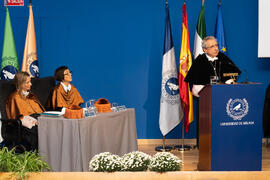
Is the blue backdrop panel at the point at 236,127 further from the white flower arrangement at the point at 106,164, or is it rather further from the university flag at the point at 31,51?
the university flag at the point at 31,51

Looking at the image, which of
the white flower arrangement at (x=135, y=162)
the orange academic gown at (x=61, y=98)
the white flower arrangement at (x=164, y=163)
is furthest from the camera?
the orange academic gown at (x=61, y=98)

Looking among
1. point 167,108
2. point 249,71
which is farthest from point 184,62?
point 249,71

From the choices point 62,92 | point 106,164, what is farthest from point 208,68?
point 106,164

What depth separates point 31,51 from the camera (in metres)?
6.00

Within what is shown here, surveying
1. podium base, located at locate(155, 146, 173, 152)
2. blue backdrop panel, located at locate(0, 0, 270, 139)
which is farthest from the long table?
blue backdrop panel, located at locate(0, 0, 270, 139)

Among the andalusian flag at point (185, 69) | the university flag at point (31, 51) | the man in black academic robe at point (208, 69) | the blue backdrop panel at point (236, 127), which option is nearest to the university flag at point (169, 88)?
the andalusian flag at point (185, 69)

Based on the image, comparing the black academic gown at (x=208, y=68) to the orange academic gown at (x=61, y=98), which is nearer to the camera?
the black academic gown at (x=208, y=68)

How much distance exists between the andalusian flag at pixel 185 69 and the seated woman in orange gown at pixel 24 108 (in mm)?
Result: 2226

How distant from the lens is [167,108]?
5.86 metres

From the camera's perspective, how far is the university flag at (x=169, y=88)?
19.1 feet

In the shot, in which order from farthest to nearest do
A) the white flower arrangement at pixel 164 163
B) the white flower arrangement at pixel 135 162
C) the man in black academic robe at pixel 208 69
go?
the man in black academic robe at pixel 208 69 → the white flower arrangement at pixel 135 162 → the white flower arrangement at pixel 164 163

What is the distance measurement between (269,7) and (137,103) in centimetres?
256

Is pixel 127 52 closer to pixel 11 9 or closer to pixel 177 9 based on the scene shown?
pixel 177 9

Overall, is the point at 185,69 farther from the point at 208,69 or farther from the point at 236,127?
the point at 236,127
